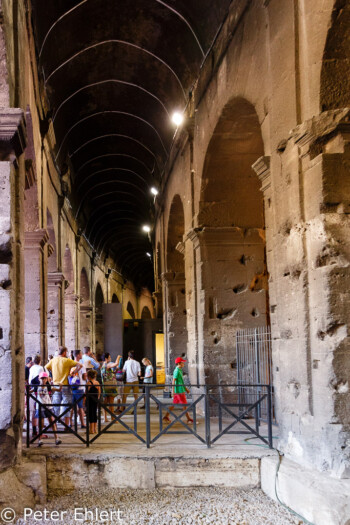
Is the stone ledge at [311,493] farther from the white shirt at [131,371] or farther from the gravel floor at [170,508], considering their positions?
the white shirt at [131,371]

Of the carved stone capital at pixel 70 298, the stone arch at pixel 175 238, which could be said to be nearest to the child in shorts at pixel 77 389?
the stone arch at pixel 175 238

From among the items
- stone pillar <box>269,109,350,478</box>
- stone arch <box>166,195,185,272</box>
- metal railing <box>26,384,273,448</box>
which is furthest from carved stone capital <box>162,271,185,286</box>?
stone pillar <box>269,109,350,478</box>

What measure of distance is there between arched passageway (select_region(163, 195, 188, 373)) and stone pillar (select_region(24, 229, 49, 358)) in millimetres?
4357

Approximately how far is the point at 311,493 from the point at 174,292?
9763 mm

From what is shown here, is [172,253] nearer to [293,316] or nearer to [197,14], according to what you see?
[197,14]

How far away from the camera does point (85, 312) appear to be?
20656 millimetres

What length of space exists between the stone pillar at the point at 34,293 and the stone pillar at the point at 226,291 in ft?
9.85

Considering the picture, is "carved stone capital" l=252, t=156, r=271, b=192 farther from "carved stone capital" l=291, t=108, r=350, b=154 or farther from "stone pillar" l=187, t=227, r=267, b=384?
"stone pillar" l=187, t=227, r=267, b=384

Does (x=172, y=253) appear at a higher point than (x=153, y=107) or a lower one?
lower

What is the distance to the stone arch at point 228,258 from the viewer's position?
363 inches

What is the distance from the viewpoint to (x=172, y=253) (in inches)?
575

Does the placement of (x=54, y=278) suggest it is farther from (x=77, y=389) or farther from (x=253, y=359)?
(x=253, y=359)

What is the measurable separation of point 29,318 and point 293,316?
613cm

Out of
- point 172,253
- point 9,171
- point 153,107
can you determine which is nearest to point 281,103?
point 9,171
